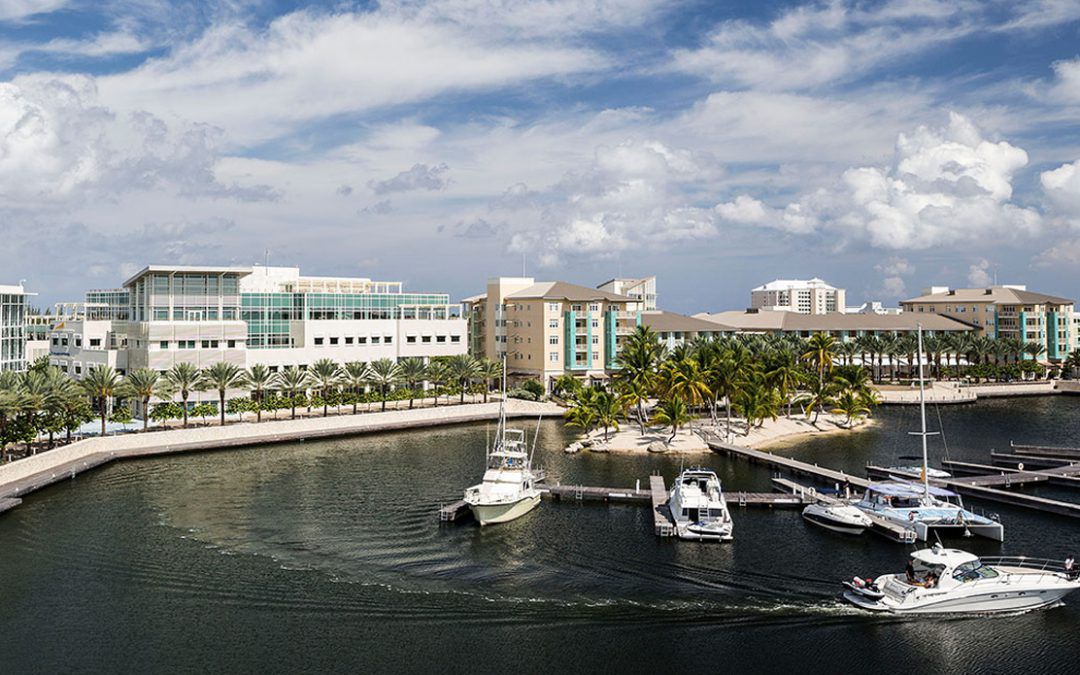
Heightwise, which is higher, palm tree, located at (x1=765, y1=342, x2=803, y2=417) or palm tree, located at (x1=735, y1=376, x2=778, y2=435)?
palm tree, located at (x1=765, y1=342, x2=803, y2=417)

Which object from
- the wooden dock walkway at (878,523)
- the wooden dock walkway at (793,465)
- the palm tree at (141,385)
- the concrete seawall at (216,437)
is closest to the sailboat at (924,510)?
the wooden dock walkway at (878,523)

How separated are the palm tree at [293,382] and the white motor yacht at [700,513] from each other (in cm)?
4944

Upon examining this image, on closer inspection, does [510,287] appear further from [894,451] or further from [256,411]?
[894,451]

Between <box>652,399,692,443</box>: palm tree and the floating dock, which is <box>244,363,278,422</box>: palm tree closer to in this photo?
<box>652,399,692,443</box>: palm tree

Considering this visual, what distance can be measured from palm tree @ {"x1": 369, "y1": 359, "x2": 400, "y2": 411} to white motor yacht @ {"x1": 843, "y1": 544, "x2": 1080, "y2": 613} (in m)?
68.6

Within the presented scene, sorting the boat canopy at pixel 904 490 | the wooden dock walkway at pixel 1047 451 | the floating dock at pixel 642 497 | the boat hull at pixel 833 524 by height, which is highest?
the boat canopy at pixel 904 490

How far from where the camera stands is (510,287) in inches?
4892

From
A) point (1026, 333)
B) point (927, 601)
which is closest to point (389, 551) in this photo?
point (927, 601)

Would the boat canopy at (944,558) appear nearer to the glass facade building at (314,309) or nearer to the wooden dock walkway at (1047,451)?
the wooden dock walkway at (1047,451)

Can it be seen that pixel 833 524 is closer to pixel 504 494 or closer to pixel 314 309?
pixel 504 494

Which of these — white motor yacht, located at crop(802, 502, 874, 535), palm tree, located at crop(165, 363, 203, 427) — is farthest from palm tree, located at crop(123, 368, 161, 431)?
white motor yacht, located at crop(802, 502, 874, 535)

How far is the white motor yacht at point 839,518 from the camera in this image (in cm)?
4628

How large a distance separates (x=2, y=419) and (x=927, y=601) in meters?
63.2

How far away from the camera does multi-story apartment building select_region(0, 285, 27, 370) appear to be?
92.8 metres
